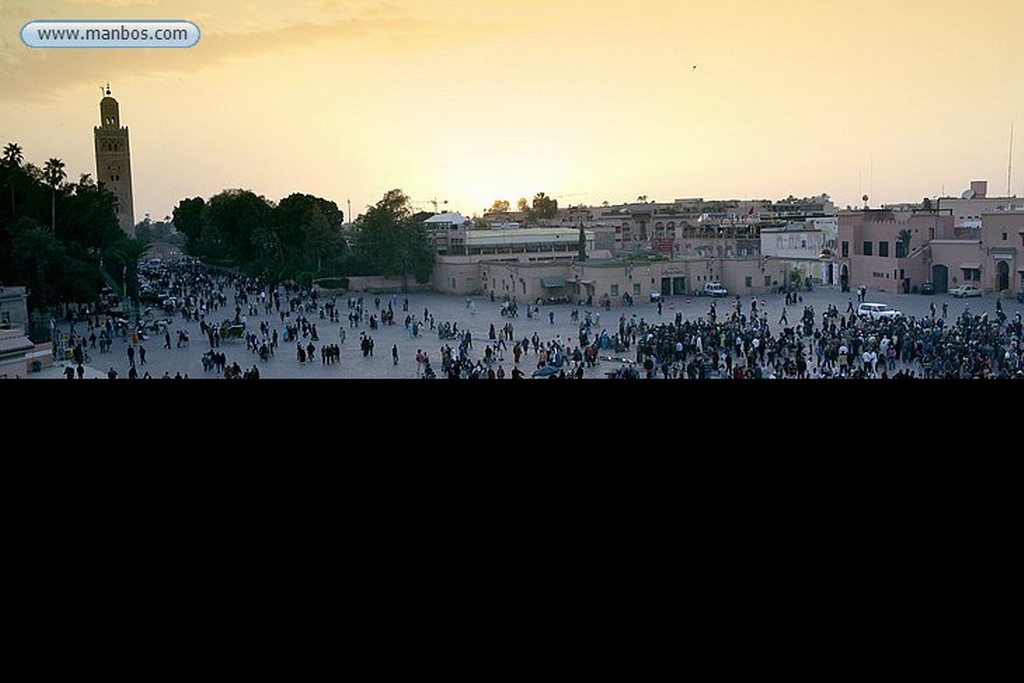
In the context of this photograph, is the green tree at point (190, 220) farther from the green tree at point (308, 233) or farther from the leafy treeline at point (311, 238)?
the green tree at point (308, 233)

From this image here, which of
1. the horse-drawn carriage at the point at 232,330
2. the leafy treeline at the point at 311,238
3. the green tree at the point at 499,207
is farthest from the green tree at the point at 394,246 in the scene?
the horse-drawn carriage at the point at 232,330

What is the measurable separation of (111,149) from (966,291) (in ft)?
12.0

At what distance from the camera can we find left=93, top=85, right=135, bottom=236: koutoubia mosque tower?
353 cm

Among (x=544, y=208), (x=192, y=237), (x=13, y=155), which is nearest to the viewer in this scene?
(x=13, y=155)

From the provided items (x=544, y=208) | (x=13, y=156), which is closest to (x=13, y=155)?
(x=13, y=156)

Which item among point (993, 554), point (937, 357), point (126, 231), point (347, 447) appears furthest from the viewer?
point (126, 231)

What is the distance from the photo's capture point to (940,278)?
4.19 m

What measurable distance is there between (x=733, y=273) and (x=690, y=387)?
172cm

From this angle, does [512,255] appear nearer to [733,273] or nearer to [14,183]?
[733,273]

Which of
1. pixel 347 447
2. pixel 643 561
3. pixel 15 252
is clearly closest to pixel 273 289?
pixel 15 252

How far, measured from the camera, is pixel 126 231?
4445 mm

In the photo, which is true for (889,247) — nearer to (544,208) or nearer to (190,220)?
(544,208)

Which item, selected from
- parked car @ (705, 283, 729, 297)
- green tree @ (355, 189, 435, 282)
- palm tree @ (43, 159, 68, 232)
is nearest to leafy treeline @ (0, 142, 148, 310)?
palm tree @ (43, 159, 68, 232)

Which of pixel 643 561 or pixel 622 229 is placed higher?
pixel 622 229
